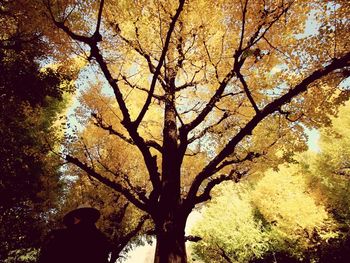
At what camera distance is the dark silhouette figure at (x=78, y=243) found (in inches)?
108

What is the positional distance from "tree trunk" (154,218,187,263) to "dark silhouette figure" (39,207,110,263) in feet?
5.22

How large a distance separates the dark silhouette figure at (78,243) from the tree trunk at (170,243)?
1590 millimetres

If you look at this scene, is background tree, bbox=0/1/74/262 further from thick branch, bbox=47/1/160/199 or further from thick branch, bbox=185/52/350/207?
thick branch, bbox=185/52/350/207

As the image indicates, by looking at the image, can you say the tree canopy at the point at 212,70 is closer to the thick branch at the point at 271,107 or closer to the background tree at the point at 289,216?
the thick branch at the point at 271,107

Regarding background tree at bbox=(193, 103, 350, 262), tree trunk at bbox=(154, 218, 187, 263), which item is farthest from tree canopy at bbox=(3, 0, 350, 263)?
background tree at bbox=(193, 103, 350, 262)

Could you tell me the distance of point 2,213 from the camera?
10.3m

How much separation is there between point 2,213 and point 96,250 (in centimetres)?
933

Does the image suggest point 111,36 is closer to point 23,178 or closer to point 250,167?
point 250,167

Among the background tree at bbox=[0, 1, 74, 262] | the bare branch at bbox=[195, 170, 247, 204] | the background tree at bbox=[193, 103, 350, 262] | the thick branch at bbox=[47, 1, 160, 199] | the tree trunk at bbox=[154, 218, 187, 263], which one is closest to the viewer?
the thick branch at bbox=[47, 1, 160, 199]

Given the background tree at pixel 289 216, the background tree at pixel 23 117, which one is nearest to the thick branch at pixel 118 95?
the background tree at pixel 23 117

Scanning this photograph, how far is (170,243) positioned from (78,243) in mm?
1969

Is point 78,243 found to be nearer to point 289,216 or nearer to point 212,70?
point 212,70

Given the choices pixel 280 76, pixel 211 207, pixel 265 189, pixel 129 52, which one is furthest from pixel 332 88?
pixel 211 207

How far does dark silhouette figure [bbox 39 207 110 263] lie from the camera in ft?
8.96
